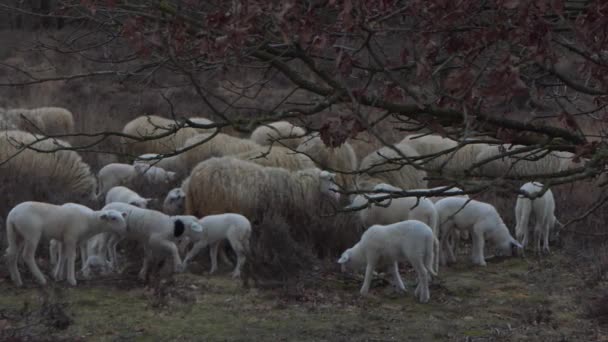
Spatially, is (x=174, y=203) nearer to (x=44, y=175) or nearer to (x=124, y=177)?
(x=124, y=177)

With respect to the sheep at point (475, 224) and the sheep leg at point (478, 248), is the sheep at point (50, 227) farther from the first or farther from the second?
the sheep leg at point (478, 248)

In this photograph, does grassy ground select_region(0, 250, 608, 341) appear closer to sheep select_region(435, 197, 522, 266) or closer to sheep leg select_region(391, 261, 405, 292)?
sheep leg select_region(391, 261, 405, 292)

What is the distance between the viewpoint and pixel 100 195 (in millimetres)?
14969

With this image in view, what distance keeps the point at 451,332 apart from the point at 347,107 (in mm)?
5010

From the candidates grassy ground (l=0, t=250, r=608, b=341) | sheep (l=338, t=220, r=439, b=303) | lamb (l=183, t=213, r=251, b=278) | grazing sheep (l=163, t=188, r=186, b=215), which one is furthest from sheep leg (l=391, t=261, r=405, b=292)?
grazing sheep (l=163, t=188, r=186, b=215)

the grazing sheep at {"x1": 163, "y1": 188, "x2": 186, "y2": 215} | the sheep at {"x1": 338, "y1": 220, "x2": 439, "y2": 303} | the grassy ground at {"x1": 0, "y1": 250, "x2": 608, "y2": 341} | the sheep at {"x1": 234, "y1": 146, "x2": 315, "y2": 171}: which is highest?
the sheep at {"x1": 234, "y1": 146, "x2": 315, "y2": 171}

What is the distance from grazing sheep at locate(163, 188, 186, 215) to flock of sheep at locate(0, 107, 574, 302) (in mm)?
14

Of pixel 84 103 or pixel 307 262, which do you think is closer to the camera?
pixel 307 262

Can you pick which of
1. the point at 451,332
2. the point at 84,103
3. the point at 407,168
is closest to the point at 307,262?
the point at 451,332

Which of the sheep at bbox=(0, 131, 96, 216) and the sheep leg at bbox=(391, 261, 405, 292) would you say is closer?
the sheep leg at bbox=(391, 261, 405, 292)

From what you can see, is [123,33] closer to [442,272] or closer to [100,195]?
[442,272]

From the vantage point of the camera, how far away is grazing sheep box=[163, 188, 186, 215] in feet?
41.6

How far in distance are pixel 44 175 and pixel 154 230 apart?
5.37m

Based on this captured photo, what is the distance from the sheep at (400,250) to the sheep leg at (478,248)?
5.33 feet
